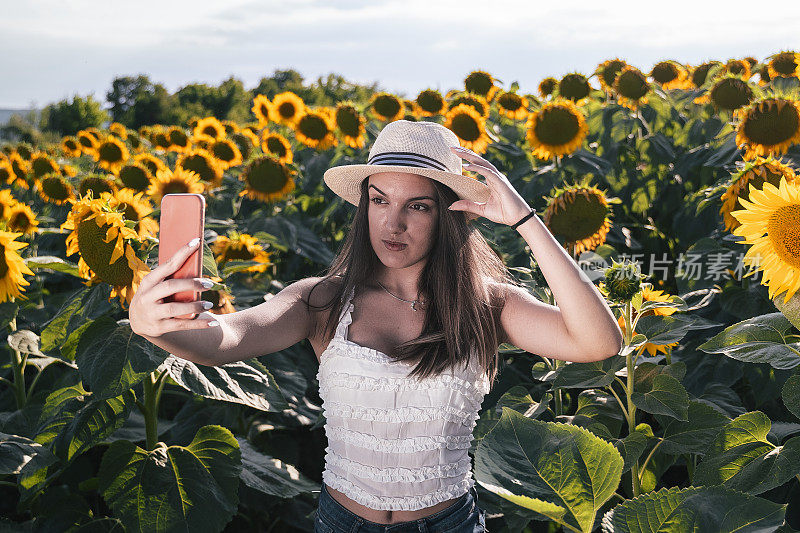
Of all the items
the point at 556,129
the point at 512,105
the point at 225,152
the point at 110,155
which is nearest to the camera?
the point at 556,129

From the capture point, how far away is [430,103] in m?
4.82

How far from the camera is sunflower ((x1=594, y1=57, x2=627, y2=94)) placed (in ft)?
15.3

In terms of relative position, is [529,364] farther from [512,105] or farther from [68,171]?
[68,171]

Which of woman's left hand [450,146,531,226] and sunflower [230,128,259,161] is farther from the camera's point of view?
sunflower [230,128,259,161]

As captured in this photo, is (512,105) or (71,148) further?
(71,148)

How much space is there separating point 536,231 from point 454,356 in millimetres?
355

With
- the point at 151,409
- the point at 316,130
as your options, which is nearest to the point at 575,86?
the point at 316,130

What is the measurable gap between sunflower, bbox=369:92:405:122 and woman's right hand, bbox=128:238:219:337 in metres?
3.83

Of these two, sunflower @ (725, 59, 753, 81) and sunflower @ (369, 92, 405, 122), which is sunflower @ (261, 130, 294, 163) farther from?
sunflower @ (725, 59, 753, 81)

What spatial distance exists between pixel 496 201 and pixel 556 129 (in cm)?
197

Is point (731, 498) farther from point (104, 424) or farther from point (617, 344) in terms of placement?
point (104, 424)

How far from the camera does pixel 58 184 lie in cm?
455

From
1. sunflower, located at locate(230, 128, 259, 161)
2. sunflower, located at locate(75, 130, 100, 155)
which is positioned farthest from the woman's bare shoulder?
sunflower, located at locate(75, 130, 100, 155)

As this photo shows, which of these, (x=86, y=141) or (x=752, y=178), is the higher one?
(x=752, y=178)
